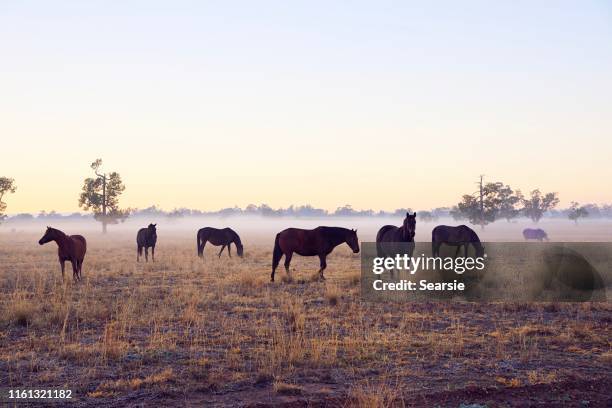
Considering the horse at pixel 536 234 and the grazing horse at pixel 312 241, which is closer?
the grazing horse at pixel 312 241

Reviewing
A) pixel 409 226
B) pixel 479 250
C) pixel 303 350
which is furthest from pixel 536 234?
pixel 303 350

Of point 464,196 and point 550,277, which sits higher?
point 464,196

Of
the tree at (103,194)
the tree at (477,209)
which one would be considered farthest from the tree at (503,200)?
the tree at (103,194)

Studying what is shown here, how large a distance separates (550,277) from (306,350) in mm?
11198

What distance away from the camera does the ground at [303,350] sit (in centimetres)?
691

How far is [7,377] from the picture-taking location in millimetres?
7566

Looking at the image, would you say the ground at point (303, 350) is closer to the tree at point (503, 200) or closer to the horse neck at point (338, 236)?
the horse neck at point (338, 236)

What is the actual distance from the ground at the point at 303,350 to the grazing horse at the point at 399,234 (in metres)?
4.48

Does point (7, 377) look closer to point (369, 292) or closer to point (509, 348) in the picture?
point (509, 348)

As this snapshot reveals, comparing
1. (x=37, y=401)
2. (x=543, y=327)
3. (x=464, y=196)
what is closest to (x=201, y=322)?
(x=37, y=401)

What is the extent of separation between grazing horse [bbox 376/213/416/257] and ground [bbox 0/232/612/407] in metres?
4.48

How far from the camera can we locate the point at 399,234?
805 inches

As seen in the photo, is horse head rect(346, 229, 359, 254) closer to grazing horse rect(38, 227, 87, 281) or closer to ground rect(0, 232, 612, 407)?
ground rect(0, 232, 612, 407)

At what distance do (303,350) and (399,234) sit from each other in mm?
12429
